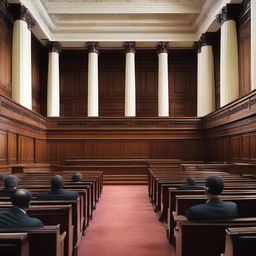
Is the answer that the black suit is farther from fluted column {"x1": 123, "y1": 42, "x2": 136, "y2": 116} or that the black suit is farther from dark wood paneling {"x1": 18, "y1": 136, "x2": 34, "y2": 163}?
fluted column {"x1": 123, "y1": 42, "x2": 136, "y2": 116}

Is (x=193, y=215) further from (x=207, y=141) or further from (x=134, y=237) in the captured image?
(x=207, y=141)

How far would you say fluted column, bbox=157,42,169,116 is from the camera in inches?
702

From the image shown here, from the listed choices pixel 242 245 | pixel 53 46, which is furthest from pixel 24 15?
pixel 242 245

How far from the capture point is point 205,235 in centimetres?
272

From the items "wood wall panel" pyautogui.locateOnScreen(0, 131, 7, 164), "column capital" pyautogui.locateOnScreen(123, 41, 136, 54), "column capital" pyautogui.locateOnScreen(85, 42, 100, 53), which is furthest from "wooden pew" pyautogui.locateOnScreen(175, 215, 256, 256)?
"column capital" pyautogui.locateOnScreen(85, 42, 100, 53)

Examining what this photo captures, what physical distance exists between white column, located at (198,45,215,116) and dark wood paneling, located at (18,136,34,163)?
343 inches

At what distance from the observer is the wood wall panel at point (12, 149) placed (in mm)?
10539

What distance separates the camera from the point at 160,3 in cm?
1658

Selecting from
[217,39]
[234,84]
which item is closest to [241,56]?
[234,84]

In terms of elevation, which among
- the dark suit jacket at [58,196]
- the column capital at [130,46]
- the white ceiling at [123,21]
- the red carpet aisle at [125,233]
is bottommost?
the red carpet aisle at [125,233]

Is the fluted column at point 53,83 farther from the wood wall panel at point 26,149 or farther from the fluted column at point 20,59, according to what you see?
the wood wall panel at point 26,149

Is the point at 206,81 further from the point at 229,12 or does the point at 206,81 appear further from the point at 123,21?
the point at 123,21

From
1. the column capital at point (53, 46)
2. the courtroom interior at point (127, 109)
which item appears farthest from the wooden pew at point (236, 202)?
the column capital at point (53, 46)

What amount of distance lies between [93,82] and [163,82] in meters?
3.69
